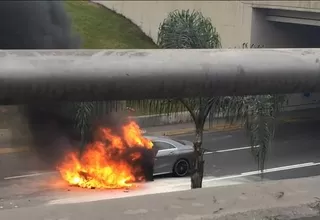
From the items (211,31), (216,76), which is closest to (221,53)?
(216,76)

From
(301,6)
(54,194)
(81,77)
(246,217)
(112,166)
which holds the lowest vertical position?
(54,194)

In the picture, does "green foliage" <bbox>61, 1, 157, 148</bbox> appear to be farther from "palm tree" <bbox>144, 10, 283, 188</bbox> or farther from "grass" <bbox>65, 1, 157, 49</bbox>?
"palm tree" <bbox>144, 10, 283, 188</bbox>

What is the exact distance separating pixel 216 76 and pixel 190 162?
35.8ft

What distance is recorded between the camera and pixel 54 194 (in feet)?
35.6

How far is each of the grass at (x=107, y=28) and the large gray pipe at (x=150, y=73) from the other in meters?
19.0

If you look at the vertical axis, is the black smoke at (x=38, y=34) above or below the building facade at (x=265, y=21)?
below

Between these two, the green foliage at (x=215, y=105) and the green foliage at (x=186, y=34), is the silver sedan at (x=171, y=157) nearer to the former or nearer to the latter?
the green foliage at (x=215, y=105)

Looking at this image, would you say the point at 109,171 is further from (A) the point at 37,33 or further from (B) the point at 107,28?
(B) the point at 107,28

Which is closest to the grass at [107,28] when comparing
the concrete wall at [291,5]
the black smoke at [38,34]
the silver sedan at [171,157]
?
the concrete wall at [291,5]

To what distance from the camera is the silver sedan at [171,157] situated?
12.7 m

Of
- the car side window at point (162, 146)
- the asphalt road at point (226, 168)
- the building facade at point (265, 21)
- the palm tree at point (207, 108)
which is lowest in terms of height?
the asphalt road at point (226, 168)

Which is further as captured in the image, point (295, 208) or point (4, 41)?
point (4, 41)

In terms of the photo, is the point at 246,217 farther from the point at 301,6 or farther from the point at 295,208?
the point at 301,6

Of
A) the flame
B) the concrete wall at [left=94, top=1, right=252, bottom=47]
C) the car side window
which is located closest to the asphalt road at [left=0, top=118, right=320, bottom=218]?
the flame
